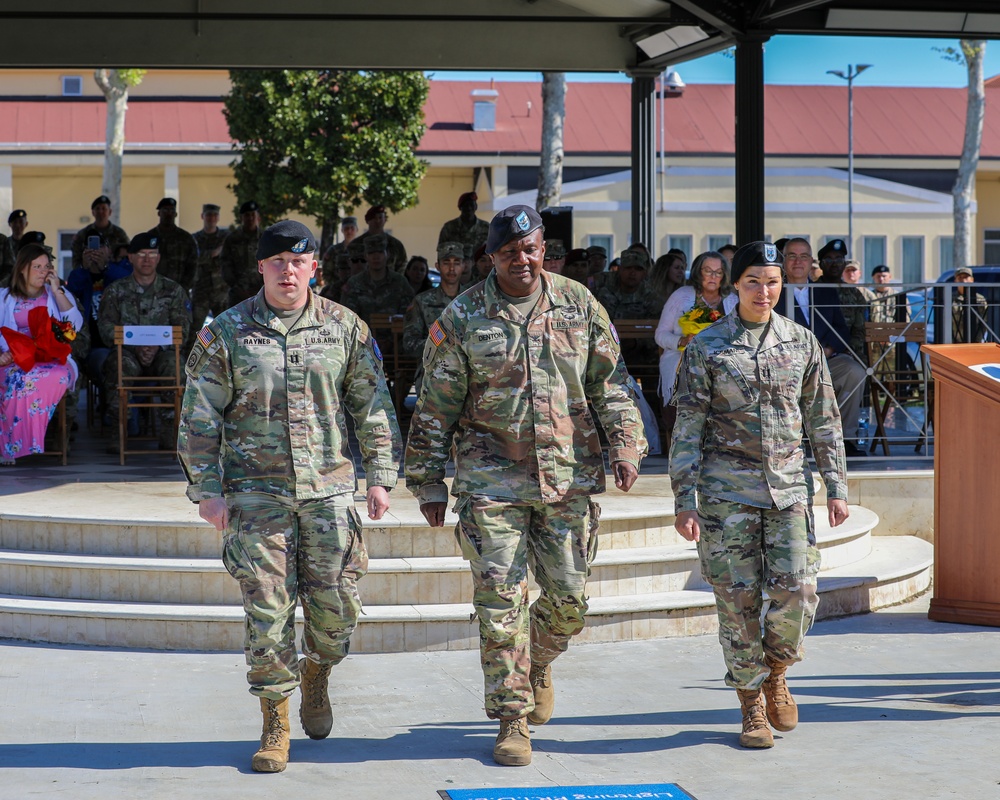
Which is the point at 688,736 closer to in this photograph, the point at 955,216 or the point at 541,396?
the point at 541,396

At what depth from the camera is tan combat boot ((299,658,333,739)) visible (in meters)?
4.91

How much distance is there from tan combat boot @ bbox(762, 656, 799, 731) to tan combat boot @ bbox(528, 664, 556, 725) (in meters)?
0.83

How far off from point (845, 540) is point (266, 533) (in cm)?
438

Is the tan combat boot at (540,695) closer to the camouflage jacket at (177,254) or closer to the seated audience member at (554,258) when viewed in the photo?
the seated audience member at (554,258)

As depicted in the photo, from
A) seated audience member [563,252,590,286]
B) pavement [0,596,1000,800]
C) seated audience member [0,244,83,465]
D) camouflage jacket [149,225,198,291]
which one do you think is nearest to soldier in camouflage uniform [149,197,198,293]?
camouflage jacket [149,225,198,291]

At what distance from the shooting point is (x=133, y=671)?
6.07 m

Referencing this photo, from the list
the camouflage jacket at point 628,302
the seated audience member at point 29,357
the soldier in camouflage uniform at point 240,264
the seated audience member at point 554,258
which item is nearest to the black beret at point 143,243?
the seated audience member at point 29,357

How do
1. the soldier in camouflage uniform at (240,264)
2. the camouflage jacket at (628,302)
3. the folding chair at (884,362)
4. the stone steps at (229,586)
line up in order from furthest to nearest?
the soldier in camouflage uniform at (240,264) → the camouflage jacket at (628,302) → the folding chair at (884,362) → the stone steps at (229,586)

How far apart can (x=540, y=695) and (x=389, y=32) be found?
948cm

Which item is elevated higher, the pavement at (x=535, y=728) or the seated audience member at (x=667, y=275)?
the seated audience member at (x=667, y=275)

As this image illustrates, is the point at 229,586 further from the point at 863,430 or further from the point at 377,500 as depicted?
the point at 863,430

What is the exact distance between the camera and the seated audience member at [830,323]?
945cm

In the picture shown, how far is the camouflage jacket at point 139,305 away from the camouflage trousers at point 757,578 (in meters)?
6.05

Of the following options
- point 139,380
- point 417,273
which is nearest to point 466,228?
point 417,273
